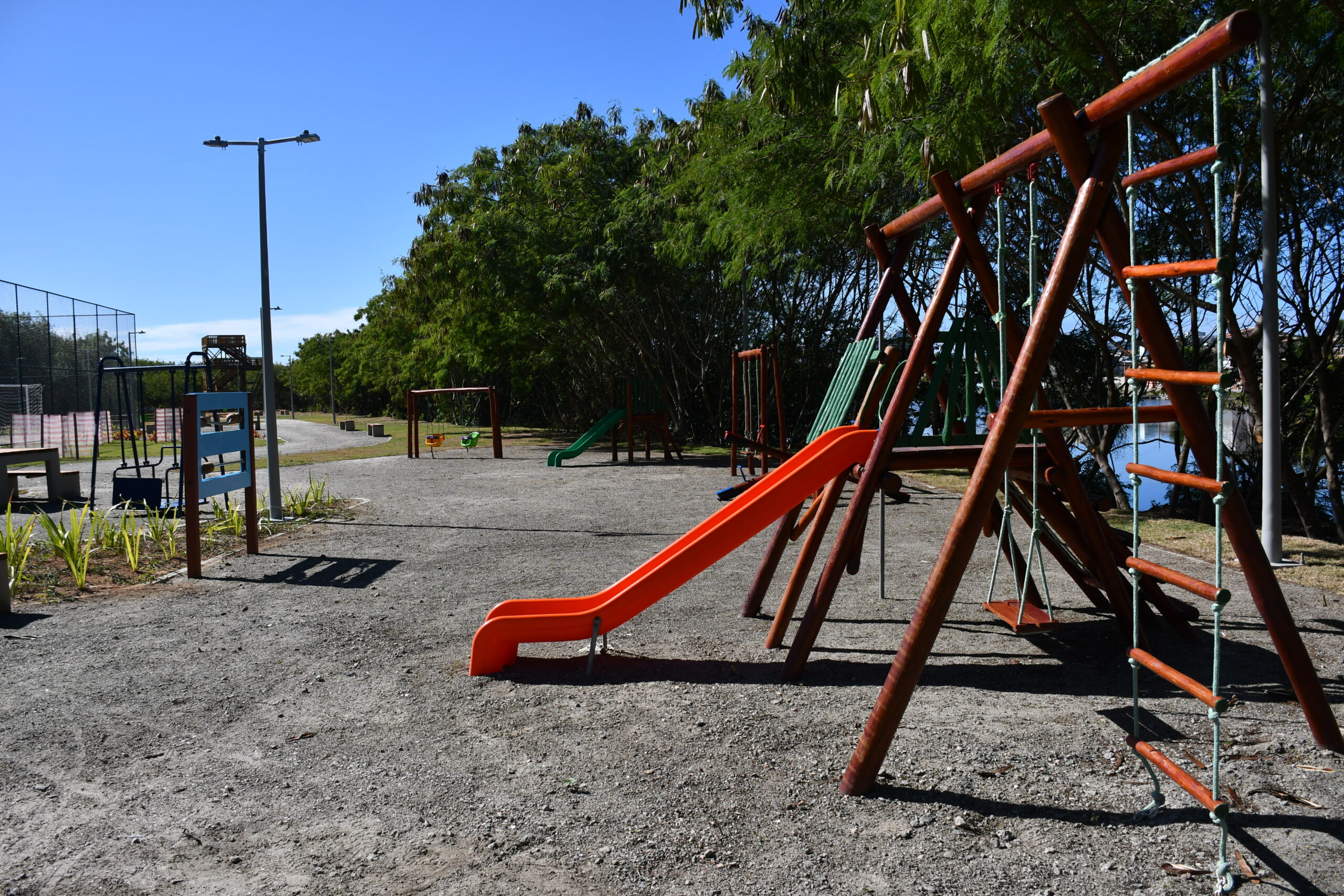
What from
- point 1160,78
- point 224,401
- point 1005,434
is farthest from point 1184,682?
point 224,401

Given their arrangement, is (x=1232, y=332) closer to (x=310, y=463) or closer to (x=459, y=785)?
(x=459, y=785)

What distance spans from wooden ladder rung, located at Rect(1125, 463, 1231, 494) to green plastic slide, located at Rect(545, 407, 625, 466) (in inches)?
620

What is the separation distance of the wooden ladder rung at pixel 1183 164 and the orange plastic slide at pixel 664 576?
5.87 ft

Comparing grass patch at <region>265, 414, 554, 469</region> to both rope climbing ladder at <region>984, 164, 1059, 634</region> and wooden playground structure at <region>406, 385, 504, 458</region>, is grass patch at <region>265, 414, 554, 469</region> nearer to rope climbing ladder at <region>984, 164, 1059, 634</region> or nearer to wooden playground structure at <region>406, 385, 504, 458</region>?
wooden playground structure at <region>406, 385, 504, 458</region>

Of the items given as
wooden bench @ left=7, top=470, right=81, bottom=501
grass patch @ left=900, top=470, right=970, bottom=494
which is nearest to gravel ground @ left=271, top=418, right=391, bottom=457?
wooden bench @ left=7, top=470, right=81, bottom=501

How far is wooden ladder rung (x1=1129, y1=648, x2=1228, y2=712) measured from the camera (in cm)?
257

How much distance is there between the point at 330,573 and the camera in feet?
24.1

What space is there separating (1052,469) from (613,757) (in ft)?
8.98

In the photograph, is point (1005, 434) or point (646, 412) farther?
point (646, 412)

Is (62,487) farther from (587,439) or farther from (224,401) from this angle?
(587,439)

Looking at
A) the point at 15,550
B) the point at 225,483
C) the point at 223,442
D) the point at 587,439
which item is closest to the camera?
the point at 15,550

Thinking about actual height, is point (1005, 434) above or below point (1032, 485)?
above

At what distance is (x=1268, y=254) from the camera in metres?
6.62

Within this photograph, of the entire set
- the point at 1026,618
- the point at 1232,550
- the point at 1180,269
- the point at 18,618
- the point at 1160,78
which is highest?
the point at 1160,78
